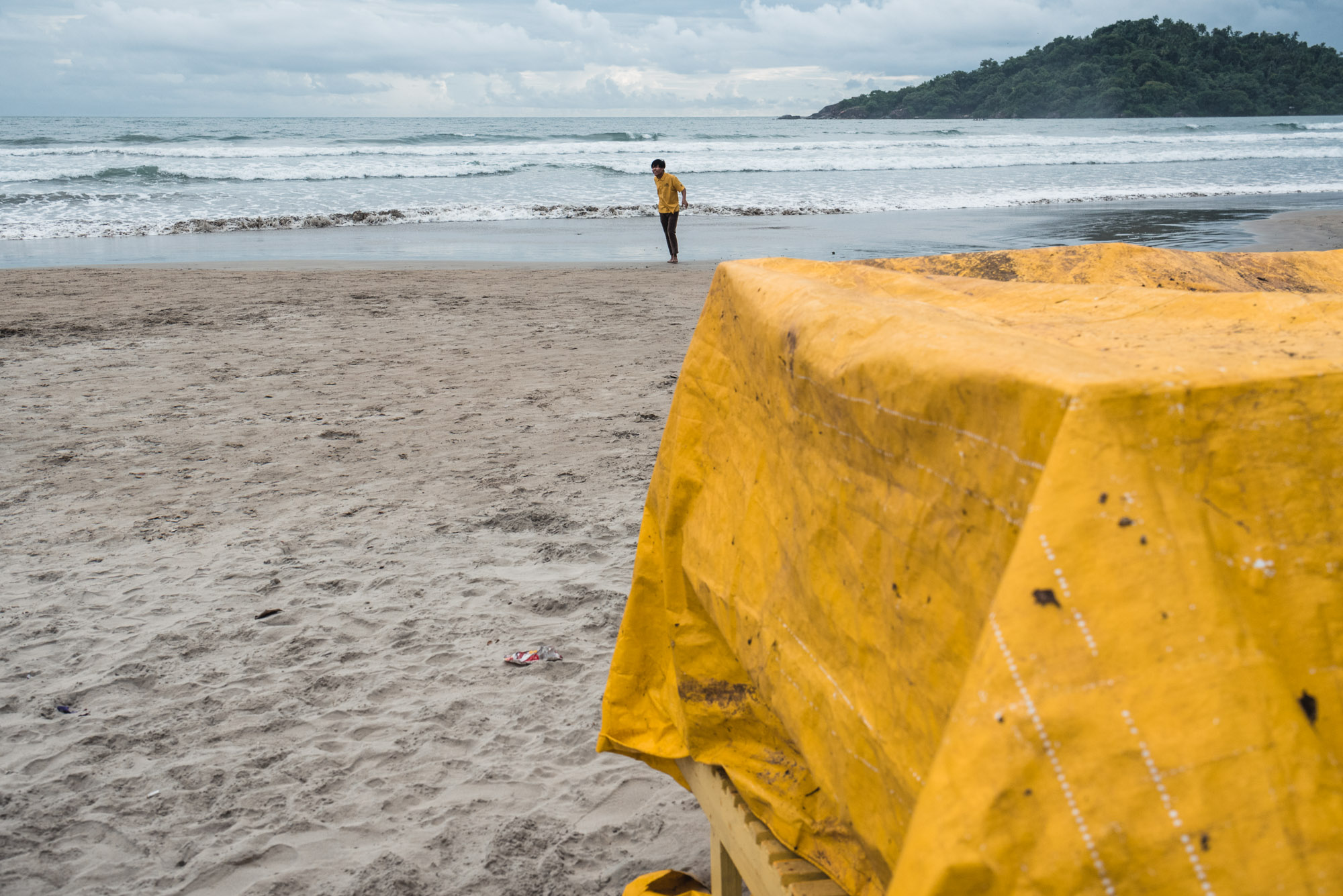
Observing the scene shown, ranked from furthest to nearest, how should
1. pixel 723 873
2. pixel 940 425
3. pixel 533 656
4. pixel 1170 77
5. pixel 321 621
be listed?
pixel 1170 77 < pixel 321 621 < pixel 533 656 < pixel 723 873 < pixel 940 425

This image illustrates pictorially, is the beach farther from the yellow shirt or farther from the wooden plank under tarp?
the yellow shirt

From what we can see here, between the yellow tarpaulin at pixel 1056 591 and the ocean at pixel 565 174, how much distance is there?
17.1 meters

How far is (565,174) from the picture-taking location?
23953mm

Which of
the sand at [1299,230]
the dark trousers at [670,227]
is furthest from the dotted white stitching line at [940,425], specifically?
the sand at [1299,230]

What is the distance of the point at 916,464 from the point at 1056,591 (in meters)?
0.22

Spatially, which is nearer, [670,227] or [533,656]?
[533,656]

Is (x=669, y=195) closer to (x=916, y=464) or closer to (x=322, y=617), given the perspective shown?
(x=322, y=617)

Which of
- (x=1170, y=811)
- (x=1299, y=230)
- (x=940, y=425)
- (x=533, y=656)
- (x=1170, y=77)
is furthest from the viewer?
(x=1170, y=77)

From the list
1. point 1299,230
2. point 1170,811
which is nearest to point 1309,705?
Answer: point 1170,811

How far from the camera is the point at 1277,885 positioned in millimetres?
583

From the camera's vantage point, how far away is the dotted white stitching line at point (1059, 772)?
0.58 metres

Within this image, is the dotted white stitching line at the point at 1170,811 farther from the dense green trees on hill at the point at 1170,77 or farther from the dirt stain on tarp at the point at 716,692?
the dense green trees on hill at the point at 1170,77

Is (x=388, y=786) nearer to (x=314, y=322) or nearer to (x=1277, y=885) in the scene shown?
(x=1277, y=885)

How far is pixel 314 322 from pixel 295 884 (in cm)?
648
